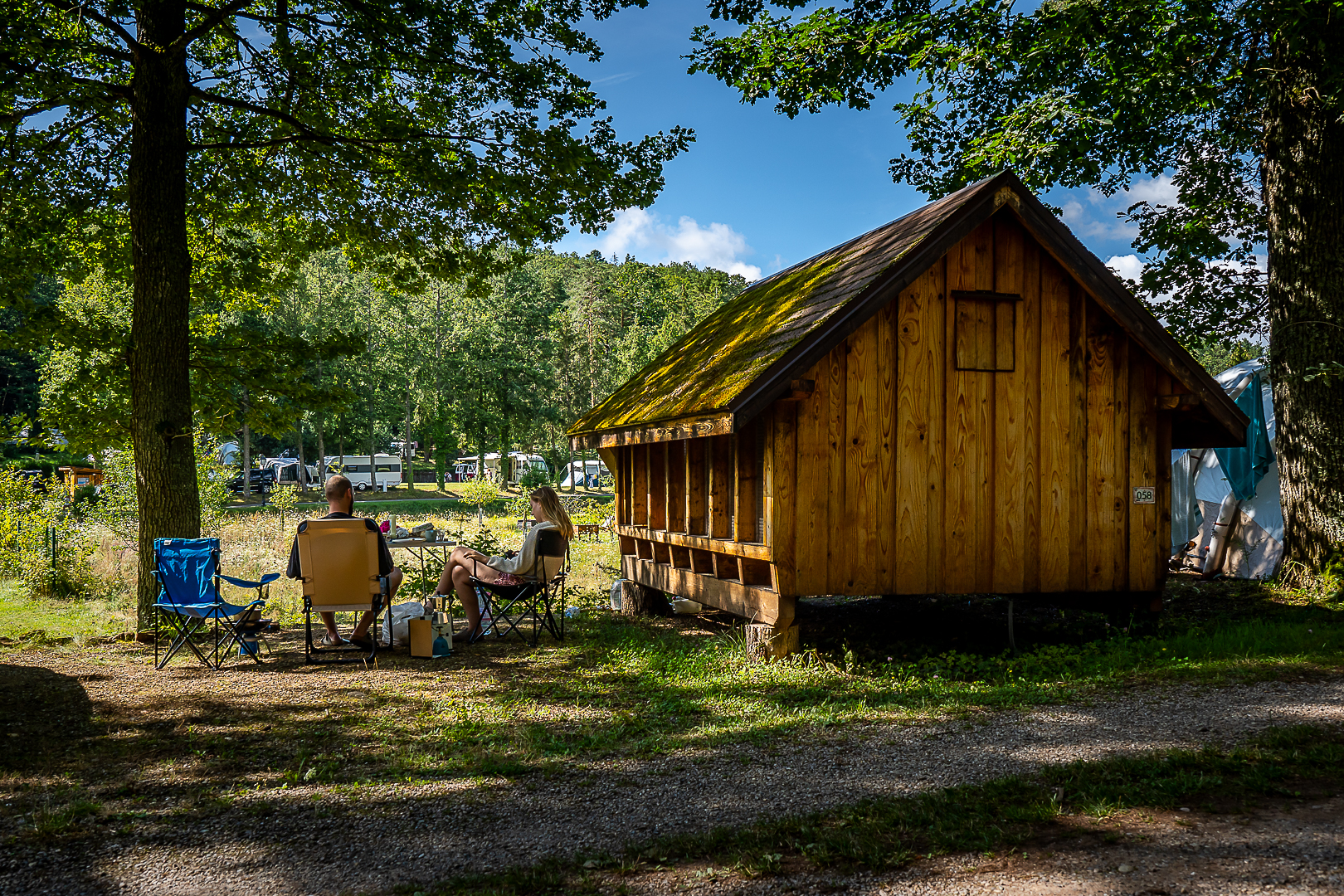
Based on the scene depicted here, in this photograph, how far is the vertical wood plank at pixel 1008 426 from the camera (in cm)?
847

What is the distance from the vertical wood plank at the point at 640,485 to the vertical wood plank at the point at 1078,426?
540cm

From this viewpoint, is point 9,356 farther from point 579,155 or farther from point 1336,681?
point 1336,681

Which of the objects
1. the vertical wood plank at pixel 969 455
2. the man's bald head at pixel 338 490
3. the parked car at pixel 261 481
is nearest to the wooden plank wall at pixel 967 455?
the vertical wood plank at pixel 969 455

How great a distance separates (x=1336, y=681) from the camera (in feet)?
21.8

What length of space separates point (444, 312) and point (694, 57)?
40.2 m

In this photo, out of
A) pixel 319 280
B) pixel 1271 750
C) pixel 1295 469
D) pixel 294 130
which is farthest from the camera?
pixel 319 280

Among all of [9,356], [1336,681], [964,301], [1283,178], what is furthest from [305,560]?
[9,356]

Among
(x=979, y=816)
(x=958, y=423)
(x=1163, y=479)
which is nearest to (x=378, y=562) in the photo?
(x=958, y=423)

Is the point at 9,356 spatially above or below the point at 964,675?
above

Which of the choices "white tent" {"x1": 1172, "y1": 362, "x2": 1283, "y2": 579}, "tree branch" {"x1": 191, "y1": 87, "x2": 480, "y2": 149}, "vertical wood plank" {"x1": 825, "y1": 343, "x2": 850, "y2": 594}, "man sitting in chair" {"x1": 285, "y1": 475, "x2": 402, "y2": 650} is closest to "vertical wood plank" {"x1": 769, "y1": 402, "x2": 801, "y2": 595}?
"vertical wood plank" {"x1": 825, "y1": 343, "x2": 850, "y2": 594}

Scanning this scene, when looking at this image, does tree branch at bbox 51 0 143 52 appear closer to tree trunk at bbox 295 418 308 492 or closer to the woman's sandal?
the woman's sandal

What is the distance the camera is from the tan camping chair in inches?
325

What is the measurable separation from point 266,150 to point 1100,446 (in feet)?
36.3

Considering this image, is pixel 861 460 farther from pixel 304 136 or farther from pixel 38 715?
pixel 304 136
